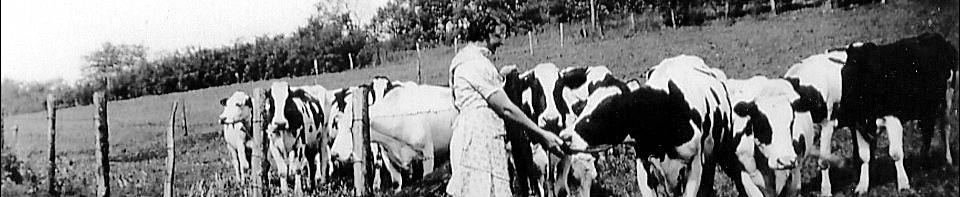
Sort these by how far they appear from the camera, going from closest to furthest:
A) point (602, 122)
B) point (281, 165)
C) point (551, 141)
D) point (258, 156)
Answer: point (602, 122) < point (551, 141) < point (258, 156) < point (281, 165)

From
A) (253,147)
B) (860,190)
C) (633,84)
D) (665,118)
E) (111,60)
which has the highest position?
(111,60)

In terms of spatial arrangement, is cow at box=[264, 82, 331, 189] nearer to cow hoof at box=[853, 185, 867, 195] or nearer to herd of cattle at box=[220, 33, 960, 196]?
herd of cattle at box=[220, 33, 960, 196]

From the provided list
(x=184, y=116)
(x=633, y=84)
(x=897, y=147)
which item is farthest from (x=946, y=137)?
(x=184, y=116)

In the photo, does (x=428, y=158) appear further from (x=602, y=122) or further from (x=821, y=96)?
(x=821, y=96)

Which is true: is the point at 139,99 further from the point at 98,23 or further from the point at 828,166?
the point at 828,166

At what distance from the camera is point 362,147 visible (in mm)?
4906

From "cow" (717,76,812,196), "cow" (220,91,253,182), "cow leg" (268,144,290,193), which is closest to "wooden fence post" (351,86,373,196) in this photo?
"cow leg" (268,144,290,193)

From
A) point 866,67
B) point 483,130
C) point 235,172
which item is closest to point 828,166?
point 866,67

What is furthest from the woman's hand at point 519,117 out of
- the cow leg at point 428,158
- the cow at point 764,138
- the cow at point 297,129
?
the cow at point 297,129

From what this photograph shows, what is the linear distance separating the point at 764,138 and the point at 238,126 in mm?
2204

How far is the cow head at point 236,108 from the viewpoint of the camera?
4.81m

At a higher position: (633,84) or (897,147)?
(633,84)

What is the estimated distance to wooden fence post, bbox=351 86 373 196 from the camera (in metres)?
4.90

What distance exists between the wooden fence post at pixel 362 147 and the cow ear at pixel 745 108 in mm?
1578
